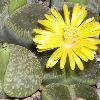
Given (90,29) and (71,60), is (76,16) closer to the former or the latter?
(90,29)

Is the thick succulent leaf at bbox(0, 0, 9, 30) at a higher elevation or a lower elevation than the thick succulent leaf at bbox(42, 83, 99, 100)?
higher

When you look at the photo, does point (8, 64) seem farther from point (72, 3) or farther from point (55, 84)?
point (72, 3)

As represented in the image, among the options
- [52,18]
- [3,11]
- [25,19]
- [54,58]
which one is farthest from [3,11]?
[54,58]

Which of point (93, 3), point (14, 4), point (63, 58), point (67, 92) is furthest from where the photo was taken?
point (93, 3)

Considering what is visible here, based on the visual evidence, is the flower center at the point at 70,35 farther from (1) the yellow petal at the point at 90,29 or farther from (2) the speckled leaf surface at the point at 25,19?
(2) the speckled leaf surface at the point at 25,19

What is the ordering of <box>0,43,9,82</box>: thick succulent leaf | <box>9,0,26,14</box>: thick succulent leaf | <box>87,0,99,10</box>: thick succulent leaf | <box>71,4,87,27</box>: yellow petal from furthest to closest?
<box>87,0,99,10</box>: thick succulent leaf
<box>9,0,26,14</box>: thick succulent leaf
<box>71,4,87,27</box>: yellow petal
<box>0,43,9,82</box>: thick succulent leaf

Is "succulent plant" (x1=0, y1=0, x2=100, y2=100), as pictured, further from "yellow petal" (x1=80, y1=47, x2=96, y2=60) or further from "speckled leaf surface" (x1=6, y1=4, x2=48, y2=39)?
"yellow petal" (x1=80, y1=47, x2=96, y2=60)

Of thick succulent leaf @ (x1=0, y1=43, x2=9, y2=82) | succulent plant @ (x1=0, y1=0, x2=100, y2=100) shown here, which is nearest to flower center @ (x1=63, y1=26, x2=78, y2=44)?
succulent plant @ (x1=0, y1=0, x2=100, y2=100)
